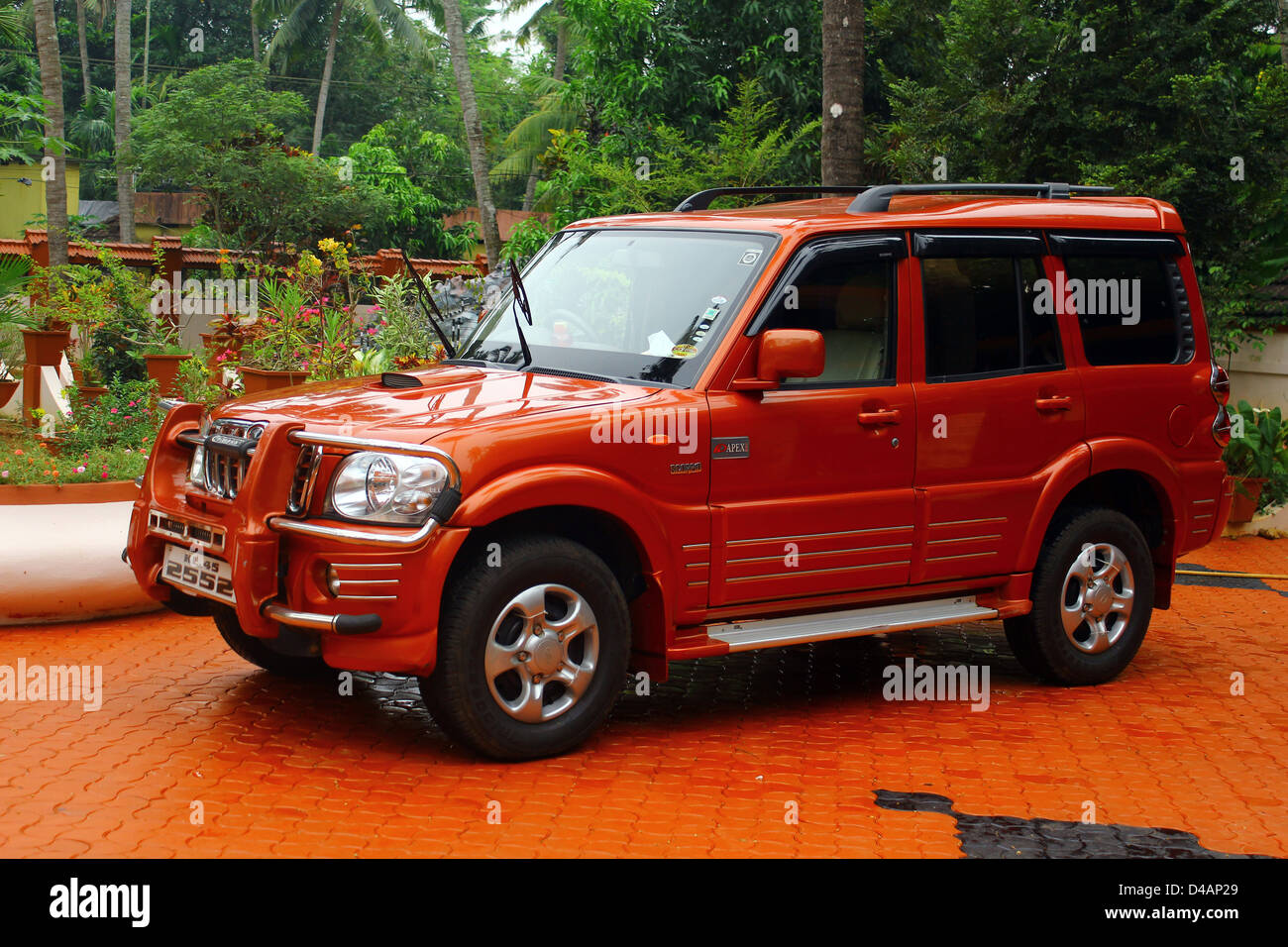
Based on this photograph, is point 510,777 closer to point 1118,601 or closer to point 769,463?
point 769,463

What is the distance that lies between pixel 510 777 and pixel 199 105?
95.6 feet

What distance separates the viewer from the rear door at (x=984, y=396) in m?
6.68

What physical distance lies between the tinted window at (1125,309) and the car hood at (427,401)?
104 inches

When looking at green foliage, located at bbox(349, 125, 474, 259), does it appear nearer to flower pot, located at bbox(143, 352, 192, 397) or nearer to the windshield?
flower pot, located at bbox(143, 352, 192, 397)

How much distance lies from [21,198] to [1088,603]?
4230 centimetres

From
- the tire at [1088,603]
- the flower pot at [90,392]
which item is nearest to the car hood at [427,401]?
the tire at [1088,603]

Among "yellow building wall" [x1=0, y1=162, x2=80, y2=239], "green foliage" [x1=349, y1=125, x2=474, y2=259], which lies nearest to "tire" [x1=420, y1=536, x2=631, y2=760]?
"green foliage" [x1=349, y1=125, x2=474, y2=259]

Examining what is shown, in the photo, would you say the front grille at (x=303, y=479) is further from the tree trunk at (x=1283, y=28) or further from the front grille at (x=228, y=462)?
the tree trunk at (x=1283, y=28)

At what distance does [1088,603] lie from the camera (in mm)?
7461

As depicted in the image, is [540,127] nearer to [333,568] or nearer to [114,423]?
[114,423]

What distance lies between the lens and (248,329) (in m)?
12.6

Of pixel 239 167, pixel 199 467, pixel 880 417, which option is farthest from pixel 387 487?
pixel 239 167

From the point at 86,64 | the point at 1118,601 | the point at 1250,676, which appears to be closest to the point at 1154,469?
the point at 1118,601

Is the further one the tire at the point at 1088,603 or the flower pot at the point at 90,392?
the flower pot at the point at 90,392
